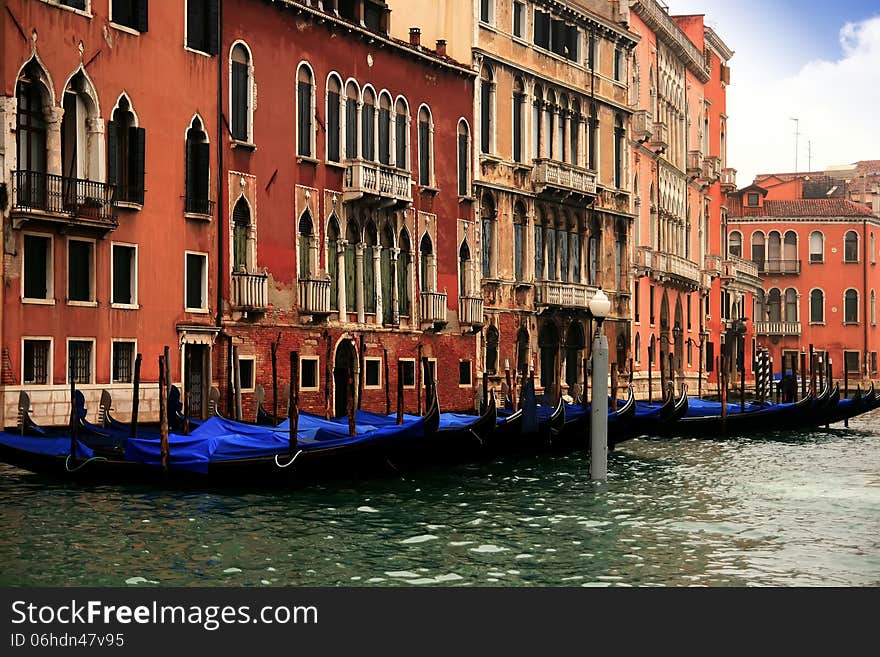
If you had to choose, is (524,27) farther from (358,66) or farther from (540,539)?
(540,539)

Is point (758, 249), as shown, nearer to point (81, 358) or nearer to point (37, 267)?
point (81, 358)

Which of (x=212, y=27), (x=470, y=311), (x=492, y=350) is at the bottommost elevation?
(x=492, y=350)

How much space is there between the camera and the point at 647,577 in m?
9.04

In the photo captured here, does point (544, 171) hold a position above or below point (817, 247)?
below

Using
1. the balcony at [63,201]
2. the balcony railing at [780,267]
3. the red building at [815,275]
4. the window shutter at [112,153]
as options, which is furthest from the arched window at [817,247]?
the balcony at [63,201]

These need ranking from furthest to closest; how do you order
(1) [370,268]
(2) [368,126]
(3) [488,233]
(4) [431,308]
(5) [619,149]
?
(5) [619,149] → (3) [488,233] → (4) [431,308] → (1) [370,268] → (2) [368,126]

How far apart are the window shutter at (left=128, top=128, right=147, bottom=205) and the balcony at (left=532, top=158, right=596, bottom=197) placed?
999 centimetres

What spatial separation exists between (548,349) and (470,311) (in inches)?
128

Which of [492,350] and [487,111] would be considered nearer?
[487,111]

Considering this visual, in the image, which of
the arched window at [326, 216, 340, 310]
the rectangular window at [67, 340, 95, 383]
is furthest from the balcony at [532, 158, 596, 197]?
the rectangular window at [67, 340, 95, 383]

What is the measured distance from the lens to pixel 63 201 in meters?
15.4

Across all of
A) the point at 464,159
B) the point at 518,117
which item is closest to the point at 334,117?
the point at 464,159

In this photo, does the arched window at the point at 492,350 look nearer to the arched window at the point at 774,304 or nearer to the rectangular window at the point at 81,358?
the rectangular window at the point at 81,358
